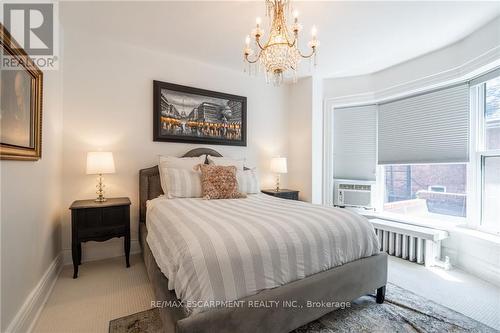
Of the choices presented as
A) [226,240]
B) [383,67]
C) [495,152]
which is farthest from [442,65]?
[226,240]

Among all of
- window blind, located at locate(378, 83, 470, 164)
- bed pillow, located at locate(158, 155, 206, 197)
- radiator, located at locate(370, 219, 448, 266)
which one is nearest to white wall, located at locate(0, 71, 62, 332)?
bed pillow, located at locate(158, 155, 206, 197)

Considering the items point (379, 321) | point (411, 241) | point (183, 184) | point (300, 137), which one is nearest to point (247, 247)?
point (379, 321)

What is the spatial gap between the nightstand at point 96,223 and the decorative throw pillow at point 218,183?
860mm

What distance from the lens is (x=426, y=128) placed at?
302 centimetres

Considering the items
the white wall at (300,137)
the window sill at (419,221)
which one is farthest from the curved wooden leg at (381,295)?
the white wall at (300,137)

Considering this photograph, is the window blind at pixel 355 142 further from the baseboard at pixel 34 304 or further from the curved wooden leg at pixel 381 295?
the baseboard at pixel 34 304

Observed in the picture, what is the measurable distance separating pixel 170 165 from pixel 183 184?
13.8 inches

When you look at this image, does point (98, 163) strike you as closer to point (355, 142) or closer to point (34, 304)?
point (34, 304)

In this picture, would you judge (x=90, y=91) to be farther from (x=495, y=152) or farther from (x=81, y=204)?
→ (x=495, y=152)

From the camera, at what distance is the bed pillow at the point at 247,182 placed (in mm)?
2979

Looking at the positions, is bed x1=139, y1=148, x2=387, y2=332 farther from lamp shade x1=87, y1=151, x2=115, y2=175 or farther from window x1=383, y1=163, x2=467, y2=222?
window x1=383, y1=163, x2=467, y2=222

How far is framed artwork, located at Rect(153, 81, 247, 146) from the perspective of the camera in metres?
3.06

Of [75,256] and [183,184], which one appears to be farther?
[183,184]

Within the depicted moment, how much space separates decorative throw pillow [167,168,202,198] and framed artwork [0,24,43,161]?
114 centimetres
